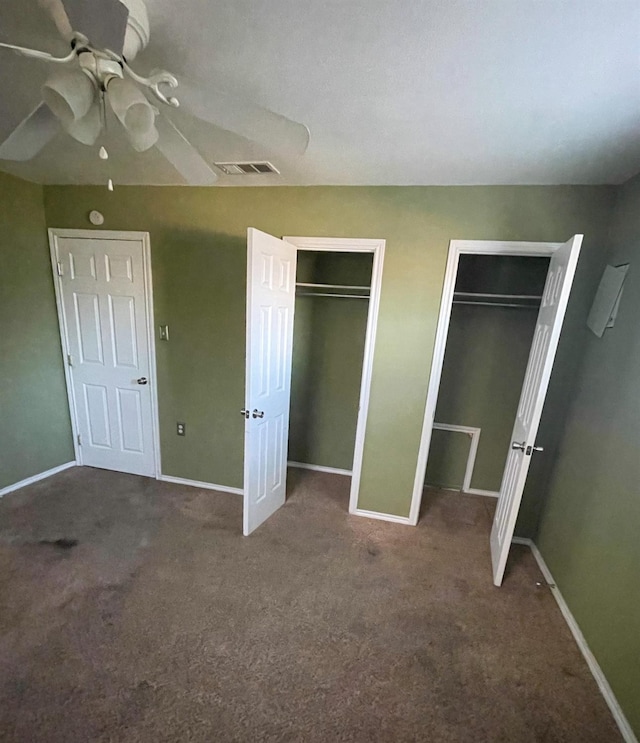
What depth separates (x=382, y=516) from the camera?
267cm

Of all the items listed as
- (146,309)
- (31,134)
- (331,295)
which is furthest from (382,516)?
(31,134)

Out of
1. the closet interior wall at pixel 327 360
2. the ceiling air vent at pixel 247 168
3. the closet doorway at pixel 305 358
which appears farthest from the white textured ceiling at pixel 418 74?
the closet interior wall at pixel 327 360

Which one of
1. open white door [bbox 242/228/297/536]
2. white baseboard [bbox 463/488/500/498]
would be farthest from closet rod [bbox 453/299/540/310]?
white baseboard [bbox 463/488/500/498]

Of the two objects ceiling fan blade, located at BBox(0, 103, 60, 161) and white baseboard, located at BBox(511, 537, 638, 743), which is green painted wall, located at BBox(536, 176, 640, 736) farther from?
ceiling fan blade, located at BBox(0, 103, 60, 161)

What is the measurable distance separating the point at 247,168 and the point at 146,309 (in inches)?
Answer: 54.1

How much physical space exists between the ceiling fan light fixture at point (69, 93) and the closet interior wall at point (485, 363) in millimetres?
2500

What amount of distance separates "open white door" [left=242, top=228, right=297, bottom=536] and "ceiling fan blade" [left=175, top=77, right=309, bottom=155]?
2.61 feet

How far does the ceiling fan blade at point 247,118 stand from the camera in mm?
978

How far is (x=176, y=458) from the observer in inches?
116

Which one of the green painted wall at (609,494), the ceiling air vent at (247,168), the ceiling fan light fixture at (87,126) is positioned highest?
the ceiling air vent at (247,168)

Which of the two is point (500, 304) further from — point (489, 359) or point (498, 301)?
point (489, 359)

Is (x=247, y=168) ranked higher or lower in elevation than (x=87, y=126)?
higher

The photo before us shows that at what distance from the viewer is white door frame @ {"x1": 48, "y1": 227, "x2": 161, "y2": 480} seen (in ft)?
8.64

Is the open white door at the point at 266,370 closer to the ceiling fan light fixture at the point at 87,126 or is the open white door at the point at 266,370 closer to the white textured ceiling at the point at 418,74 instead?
the white textured ceiling at the point at 418,74
